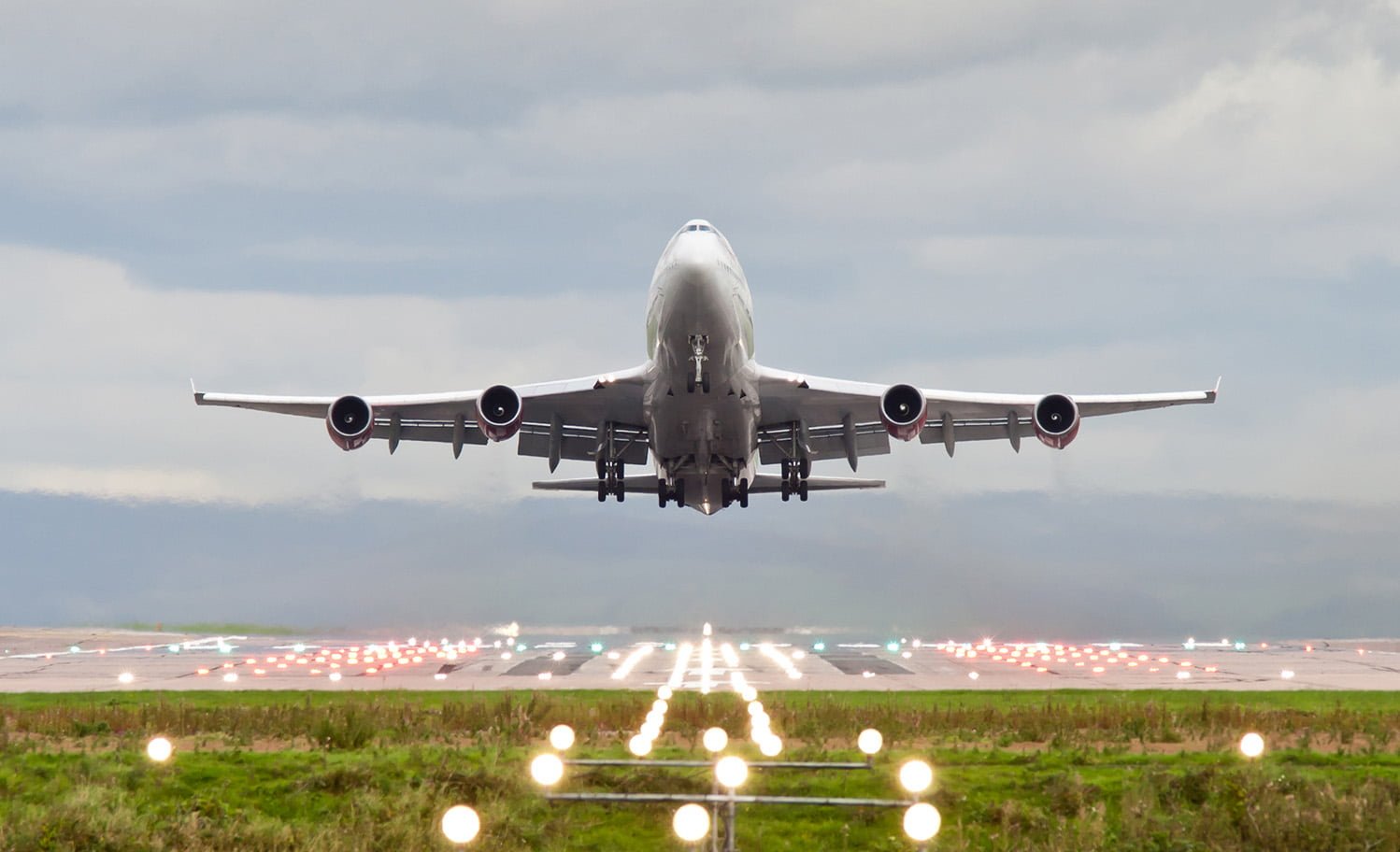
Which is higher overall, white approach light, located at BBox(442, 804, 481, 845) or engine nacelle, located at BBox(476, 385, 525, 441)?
engine nacelle, located at BBox(476, 385, 525, 441)

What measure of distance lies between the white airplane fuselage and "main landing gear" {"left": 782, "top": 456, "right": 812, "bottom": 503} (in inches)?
59.8

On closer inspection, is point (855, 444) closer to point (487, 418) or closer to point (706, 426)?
point (706, 426)

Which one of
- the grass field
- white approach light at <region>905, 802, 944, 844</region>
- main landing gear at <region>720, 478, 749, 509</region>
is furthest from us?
main landing gear at <region>720, 478, 749, 509</region>

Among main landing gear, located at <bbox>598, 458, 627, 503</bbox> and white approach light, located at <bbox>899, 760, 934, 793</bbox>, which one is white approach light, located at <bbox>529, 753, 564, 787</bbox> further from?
main landing gear, located at <bbox>598, 458, 627, 503</bbox>

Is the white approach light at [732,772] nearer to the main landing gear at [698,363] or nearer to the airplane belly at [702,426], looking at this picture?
the main landing gear at [698,363]

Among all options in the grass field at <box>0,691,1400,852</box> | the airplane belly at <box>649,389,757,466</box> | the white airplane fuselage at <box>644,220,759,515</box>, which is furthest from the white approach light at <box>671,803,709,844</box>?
the airplane belly at <box>649,389,757,466</box>

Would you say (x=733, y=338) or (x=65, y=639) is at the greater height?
(x=733, y=338)

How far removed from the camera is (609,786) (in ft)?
50.6

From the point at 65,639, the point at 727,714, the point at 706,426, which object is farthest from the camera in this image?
the point at 65,639

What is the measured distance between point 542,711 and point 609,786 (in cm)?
704

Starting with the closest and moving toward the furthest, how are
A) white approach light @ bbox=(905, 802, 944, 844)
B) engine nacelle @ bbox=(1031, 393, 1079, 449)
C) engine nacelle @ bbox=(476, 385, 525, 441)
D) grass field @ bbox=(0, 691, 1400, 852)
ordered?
white approach light @ bbox=(905, 802, 944, 844) → grass field @ bbox=(0, 691, 1400, 852) → engine nacelle @ bbox=(476, 385, 525, 441) → engine nacelle @ bbox=(1031, 393, 1079, 449)

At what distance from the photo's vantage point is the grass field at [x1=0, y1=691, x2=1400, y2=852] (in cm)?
1340

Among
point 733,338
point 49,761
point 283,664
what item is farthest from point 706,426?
point 283,664

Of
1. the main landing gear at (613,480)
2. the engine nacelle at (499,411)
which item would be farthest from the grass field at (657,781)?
the main landing gear at (613,480)
